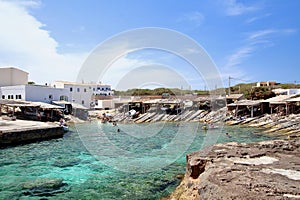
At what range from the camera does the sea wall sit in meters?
18.2

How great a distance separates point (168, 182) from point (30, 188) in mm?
5241

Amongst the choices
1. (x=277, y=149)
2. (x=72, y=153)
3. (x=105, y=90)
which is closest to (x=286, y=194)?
(x=277, y=149)

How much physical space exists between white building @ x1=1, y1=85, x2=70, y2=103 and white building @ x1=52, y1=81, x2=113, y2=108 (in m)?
7.06

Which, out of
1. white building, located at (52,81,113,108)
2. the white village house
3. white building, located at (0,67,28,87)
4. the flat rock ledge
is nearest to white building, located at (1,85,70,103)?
→ the white village house

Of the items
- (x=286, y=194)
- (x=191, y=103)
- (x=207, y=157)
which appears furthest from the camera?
(x=191, y=103)

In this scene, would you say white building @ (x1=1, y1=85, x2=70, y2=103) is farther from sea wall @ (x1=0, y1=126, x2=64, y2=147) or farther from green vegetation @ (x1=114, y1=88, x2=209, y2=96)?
sea wall @ (x1=0, y1=126, x2=64, y2=147)

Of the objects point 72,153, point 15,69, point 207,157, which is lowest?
point 72,153

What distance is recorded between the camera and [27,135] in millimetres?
20234

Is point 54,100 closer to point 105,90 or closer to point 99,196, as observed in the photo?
point 105,90

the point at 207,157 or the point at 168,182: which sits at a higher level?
the point at 207,157

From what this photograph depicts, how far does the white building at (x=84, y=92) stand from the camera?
54.0 metres

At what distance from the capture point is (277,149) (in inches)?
296

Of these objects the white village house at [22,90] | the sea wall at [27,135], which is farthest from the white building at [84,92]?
the sea wall at [27,135]

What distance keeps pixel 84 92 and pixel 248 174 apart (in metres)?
54.8
